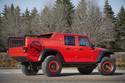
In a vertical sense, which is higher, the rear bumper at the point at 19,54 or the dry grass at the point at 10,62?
the rear bumper at the point at 19,54

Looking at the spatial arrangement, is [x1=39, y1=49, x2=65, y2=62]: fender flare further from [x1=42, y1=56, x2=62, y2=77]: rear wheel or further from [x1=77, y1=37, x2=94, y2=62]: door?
[x1=77, y1=37, x2=94, y2=62]: door

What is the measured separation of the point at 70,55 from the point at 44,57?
4.22 feet

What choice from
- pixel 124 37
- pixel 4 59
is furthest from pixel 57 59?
pixel 124 37

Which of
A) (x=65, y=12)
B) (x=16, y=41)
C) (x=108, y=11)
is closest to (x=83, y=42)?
(x=16, y=41)

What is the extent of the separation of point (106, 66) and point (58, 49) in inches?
106

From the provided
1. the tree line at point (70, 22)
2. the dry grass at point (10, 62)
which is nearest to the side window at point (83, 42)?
the dry grass at point (10, 62)

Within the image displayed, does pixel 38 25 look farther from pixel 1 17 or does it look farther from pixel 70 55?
pixel 70 55

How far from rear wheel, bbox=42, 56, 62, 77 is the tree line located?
2706cm

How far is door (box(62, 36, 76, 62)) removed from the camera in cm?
1672

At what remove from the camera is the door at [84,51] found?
17.2 metres

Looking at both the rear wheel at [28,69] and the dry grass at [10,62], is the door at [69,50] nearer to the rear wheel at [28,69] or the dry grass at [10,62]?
the rear wheel at [28,69]

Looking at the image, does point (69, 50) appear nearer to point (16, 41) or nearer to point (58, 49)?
point (58, 49)

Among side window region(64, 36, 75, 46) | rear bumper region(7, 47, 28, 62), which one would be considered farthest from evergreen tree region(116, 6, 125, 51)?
rear bumper region(7, 47, 28, 62)

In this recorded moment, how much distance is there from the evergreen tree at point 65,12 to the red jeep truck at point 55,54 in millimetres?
27959
